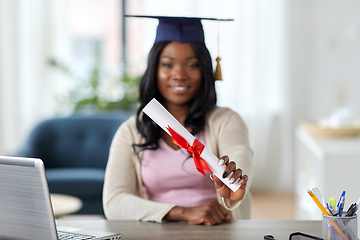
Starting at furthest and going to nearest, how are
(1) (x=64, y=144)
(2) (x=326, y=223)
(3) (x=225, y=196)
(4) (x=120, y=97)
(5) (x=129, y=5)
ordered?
(5) (x=129, y=5) → (4) (x=120, y=97) → (1) (x=64, y=144) → (3) (x=225, y=196) → (2) (x=326, y=223)

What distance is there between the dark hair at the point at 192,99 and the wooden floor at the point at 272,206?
2187mm

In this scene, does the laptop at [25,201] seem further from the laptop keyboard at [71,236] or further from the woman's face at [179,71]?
the woman's face at [179,71]

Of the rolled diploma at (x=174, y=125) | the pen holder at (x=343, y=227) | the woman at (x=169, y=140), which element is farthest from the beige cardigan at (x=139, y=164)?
the pen holder at (x=343, y=227)

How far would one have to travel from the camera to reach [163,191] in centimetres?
161

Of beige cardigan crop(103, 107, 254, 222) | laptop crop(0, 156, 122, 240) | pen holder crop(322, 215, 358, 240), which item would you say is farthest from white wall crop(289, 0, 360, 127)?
laptop crop(0, 156, 122, 240)

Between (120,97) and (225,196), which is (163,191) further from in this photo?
(120,97)

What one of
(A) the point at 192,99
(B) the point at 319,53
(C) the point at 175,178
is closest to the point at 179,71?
(A) the point at 192,99

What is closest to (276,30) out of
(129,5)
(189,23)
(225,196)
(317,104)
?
(317,104)

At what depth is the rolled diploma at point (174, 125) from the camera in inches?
41.7

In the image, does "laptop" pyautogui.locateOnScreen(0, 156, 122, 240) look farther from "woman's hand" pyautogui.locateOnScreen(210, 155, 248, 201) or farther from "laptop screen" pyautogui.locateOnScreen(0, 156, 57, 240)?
"woman's hand" pyautogui.locateOnScreen(210, 155, 248, 201)

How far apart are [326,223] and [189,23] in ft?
2.69

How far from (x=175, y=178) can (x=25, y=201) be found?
670mm

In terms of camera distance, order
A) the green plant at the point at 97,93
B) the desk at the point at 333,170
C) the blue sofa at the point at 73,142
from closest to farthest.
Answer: the desk at the point at 333,170 → the blue sofa at the point at 73,142 → the green plant at the point at 97,93

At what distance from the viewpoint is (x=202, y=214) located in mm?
1319
